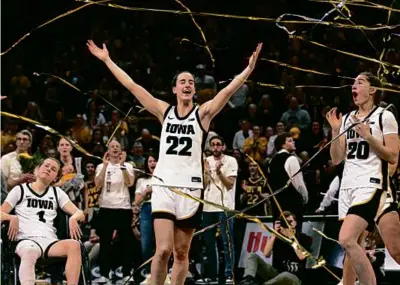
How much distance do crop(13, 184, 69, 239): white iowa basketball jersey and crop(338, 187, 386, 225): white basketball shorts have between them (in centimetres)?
365

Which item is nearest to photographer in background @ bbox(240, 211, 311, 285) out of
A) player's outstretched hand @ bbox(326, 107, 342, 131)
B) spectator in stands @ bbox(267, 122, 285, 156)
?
spectator in stands @ bbox(267, 122, 285, 156)

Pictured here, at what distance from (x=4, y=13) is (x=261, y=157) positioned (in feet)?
31.9

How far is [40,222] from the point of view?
11.8m

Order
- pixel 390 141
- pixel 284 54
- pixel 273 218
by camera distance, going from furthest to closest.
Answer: pixel 284 54 < pixel 273 218 < pixel 390 141

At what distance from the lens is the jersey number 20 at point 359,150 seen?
392 inches

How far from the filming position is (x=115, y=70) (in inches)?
400

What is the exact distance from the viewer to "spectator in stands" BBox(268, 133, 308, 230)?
14.1 metres

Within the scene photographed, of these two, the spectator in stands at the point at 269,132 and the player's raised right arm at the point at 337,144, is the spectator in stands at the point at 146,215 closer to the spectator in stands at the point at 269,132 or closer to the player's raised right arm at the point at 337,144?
the spectator in stands at the point at 269,132

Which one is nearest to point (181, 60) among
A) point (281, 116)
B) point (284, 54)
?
point (284, 54)

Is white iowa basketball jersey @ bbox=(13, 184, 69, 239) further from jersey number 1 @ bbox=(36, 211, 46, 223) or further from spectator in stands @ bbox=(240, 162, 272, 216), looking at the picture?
spectator in stands @ bbox=(240, 162, 272, 216)

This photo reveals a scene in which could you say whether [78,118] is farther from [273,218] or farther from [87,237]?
[273,218]

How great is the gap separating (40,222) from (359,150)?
3927mm

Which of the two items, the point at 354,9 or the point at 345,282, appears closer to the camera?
the point at 345,282

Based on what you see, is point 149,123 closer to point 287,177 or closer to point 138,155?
point 138,155
